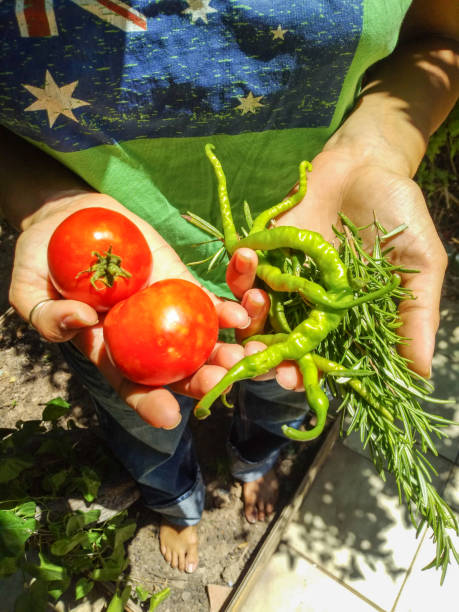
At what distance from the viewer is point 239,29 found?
140 centimetres

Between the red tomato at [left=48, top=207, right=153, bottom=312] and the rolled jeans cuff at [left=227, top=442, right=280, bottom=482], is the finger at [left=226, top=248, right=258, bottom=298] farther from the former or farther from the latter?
the rolled jeans cuff at [left=227, top=442, right=280, bottom=482]

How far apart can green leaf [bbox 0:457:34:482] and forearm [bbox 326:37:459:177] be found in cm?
222

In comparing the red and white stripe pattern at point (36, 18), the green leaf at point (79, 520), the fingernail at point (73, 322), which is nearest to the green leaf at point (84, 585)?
the green leaf at point (79, 520)

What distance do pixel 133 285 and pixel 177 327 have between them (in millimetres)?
323

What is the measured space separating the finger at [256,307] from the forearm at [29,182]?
90 centimetres

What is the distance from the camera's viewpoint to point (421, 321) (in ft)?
5.33

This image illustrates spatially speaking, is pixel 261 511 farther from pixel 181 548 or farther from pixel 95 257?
pixel 95 257

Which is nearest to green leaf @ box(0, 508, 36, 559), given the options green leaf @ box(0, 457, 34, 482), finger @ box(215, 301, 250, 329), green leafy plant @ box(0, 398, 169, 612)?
green leafy plant @ box(0, 398, 169, 612)

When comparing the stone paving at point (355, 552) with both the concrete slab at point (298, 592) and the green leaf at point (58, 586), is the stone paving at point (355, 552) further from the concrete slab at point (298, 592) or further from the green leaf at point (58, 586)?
the green leaf at point (58, 586)

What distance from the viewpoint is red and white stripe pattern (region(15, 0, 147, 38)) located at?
1.20 m

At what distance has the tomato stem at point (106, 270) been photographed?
4.88 ft

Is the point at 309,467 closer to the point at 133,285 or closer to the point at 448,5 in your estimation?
the point at 133,285

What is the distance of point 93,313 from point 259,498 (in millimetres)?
2280

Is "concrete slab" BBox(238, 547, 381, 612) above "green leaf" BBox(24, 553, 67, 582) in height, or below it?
below
